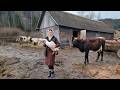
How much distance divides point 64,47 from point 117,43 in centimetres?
182

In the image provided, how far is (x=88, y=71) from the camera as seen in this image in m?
4.84

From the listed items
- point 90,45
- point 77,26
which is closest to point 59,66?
point 90,45

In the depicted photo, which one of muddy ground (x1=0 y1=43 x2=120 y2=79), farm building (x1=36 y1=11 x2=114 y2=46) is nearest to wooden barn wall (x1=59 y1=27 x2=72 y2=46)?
farm building (x1=36 y1=11 x2=114 y2=46)

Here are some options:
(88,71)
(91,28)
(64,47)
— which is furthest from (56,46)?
(91,28)

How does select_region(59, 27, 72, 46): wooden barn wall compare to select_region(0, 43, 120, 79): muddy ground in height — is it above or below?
above

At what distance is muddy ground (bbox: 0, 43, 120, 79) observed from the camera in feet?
14.4

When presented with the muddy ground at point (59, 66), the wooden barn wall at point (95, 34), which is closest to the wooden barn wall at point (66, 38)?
the muddy ground at point (59, 66)

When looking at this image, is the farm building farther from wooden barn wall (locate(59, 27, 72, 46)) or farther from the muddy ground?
the muddy ground

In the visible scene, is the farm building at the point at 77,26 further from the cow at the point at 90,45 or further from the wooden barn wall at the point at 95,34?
the cow at the point at 90,45

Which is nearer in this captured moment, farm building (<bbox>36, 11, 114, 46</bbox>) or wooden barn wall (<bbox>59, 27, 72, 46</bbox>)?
farm building (<bbox>36, 11, 114, 46</bbox>)

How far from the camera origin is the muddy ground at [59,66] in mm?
4387
